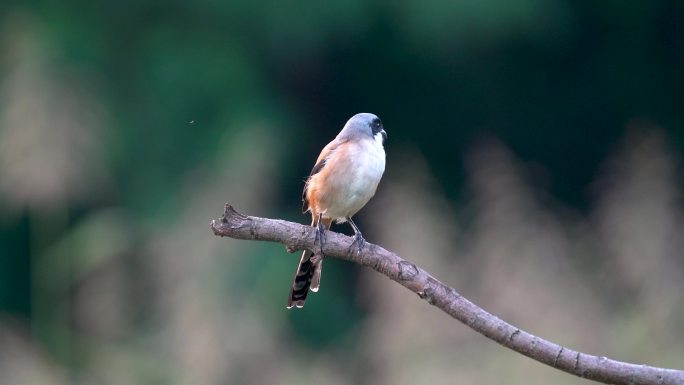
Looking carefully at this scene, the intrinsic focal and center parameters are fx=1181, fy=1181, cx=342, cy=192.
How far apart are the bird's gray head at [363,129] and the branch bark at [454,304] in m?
1.25

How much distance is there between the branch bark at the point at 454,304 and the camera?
3.46 m

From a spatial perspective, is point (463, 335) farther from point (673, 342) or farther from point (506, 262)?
point (673, 342)

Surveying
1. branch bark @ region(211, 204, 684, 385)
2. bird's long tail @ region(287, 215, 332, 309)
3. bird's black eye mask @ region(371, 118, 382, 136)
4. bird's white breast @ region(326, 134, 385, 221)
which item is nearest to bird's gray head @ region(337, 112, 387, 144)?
bird's black eye mask @ region(371, 118, 382, 136)

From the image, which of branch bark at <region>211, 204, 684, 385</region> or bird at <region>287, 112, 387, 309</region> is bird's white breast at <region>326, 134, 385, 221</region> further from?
branch bark at <region>211, 204, 684, 385</region>

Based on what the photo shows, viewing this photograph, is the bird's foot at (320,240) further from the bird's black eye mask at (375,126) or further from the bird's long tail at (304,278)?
the bird's black eye mask at (375,126)

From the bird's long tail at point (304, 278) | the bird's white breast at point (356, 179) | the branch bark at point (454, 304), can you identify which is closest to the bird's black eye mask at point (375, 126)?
the bird's white breast at point (356, 179)

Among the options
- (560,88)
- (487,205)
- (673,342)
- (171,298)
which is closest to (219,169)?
(171,298)

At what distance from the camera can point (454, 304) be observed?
358 centimetres

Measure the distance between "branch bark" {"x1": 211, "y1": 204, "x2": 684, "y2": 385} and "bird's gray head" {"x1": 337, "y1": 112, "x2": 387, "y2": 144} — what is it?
125 cm

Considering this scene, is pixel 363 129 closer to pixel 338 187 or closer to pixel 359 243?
pixel 338 187

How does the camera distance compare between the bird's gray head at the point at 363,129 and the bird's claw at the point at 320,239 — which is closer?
the bird's claw at the point at 320,239

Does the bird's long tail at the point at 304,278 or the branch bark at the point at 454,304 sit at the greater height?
the bird's long tail at the point at 304,278

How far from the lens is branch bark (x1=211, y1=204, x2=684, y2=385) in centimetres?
346

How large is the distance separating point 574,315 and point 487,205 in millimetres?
890
